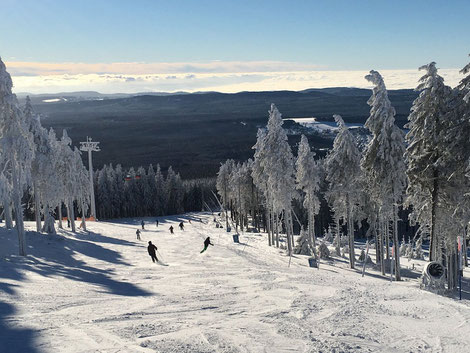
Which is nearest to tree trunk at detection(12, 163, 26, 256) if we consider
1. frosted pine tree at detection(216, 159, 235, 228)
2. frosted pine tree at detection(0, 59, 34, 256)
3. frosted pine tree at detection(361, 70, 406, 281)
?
frosted pine tree at detection(0, 59, 34, 256)

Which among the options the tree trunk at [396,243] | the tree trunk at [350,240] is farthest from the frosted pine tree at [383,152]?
the tree trunk at [350,240]

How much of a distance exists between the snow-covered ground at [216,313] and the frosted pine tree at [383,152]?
11951mm

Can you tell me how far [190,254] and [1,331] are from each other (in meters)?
20.5

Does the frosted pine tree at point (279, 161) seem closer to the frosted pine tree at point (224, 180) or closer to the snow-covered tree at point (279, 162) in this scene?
the snow-covered tree at point (279, 162)

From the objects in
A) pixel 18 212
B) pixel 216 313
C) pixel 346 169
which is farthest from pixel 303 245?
pixel 216 313

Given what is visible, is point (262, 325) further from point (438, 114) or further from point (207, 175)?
point (207, 175)

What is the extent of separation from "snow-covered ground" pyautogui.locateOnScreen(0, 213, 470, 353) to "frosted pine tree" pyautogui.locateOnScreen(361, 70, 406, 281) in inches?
471

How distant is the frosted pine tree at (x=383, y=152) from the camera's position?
28.4 metres

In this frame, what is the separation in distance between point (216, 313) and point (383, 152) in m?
19.1

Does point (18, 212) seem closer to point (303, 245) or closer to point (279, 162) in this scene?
point (279, 162)

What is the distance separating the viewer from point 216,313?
13203 mm

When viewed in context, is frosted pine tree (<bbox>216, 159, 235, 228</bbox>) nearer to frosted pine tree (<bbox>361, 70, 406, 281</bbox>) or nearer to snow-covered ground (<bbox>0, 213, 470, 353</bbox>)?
frosted pine tree (<bbox>361, 70, 406, 281</bbox>)

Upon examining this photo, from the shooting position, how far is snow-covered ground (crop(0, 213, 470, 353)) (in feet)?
34.2

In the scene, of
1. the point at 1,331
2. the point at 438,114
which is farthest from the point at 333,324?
the point at 438,114
